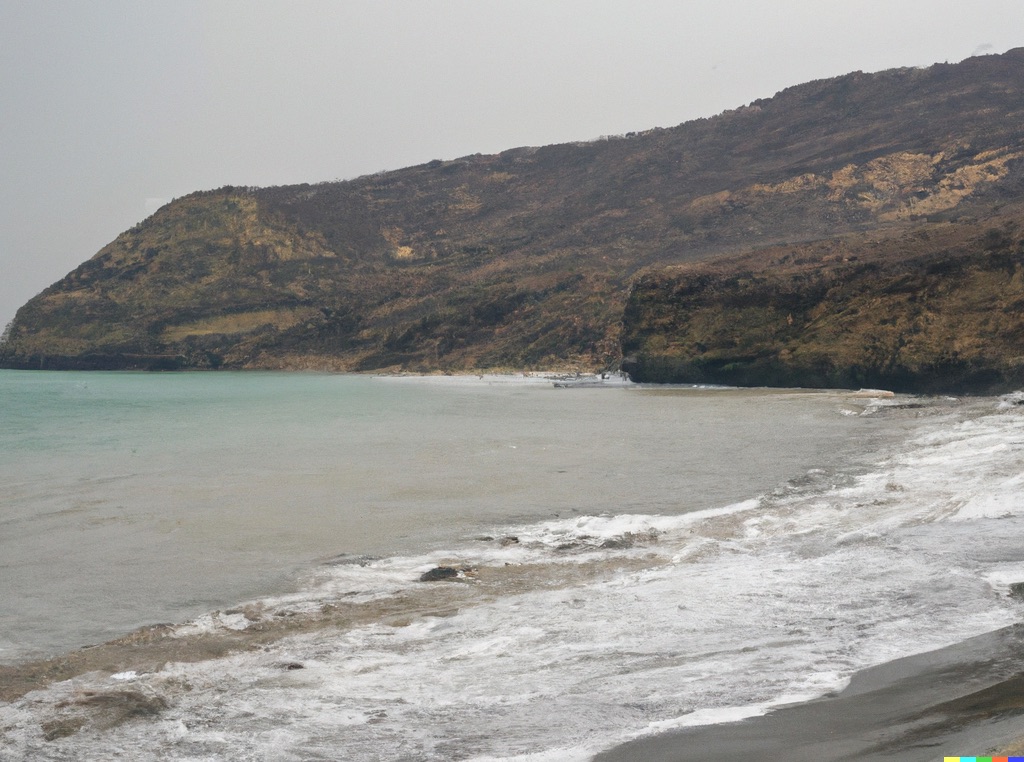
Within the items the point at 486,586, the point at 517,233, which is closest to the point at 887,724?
the point at 486,586

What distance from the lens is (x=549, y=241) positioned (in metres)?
95.9

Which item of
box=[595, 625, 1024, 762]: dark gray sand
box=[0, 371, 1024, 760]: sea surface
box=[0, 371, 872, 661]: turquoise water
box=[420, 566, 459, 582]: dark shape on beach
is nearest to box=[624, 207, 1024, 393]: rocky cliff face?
box=[0, 371, 872, 661]: turquoise water

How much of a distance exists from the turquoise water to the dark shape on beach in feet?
3.47

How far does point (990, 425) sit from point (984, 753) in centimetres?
1286

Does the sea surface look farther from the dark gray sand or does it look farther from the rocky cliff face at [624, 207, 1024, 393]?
the rocky cliff face at [624, 207, 1024, 393]

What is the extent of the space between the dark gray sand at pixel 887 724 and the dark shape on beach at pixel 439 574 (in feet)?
11.1

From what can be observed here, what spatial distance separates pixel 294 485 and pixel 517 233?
9233cm

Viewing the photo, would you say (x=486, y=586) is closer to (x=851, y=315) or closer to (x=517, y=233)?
(x=851, y=315)

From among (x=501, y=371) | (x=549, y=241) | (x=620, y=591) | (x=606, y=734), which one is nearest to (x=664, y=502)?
(x=620, y=591)

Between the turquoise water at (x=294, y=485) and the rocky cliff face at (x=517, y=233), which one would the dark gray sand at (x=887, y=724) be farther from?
the rocky cliff face at (x=517, y=233)

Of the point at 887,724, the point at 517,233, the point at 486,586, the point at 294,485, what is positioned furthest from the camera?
the point at 517,233

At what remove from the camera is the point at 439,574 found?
7.31m

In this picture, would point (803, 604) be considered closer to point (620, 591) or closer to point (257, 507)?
point (620, 591)

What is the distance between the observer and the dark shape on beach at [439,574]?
725cm
